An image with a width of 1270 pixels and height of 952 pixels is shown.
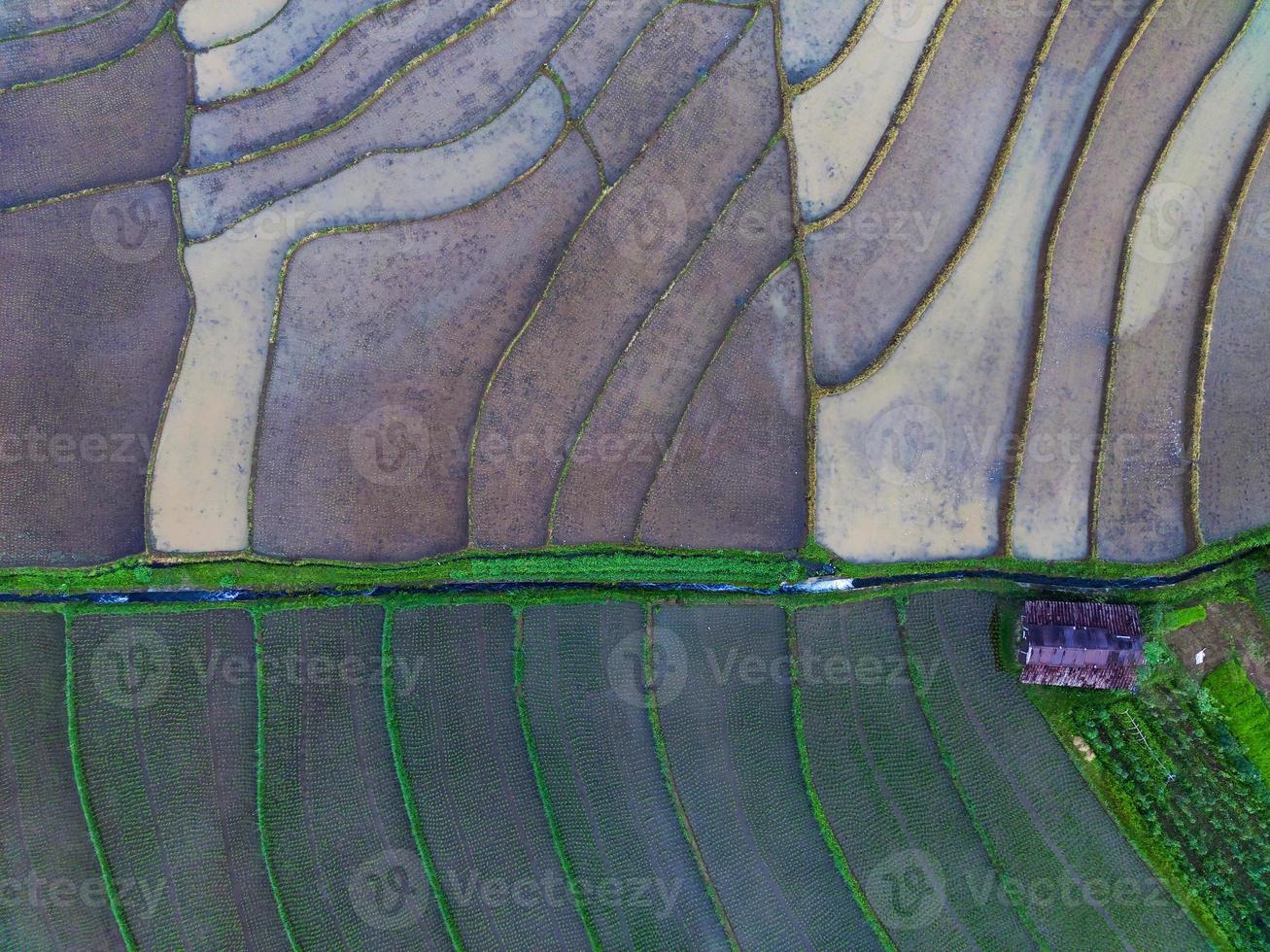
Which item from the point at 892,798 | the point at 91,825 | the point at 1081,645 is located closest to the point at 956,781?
the point at 892,798

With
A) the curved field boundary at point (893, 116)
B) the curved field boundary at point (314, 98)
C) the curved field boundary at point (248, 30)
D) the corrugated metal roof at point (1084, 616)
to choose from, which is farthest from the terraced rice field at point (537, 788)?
the curved field boundary at point (248, 30)

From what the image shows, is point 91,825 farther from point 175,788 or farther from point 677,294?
point 677,294

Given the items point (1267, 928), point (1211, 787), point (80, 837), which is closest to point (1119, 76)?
point (1211, 787)

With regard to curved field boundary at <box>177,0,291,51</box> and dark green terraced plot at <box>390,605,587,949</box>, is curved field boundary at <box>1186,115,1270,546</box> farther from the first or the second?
curved field boundary at <box>177,0,291,51</box>

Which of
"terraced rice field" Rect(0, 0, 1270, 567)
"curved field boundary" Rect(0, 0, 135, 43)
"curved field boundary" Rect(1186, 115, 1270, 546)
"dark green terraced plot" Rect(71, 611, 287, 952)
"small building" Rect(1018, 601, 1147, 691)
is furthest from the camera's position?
"curved field boundary" Rect(0, 0, 135, 43)

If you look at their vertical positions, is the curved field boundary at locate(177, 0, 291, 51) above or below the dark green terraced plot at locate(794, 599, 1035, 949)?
above

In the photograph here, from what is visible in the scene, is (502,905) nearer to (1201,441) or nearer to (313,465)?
(313,465)

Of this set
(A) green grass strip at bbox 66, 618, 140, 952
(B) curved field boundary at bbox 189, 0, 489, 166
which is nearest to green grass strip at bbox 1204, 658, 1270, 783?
(B) curved field boundary at bbox 189, 0, 489, 166

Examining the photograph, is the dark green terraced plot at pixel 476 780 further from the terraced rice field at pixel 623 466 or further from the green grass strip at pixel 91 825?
the green grass strip at pixel 91 825
